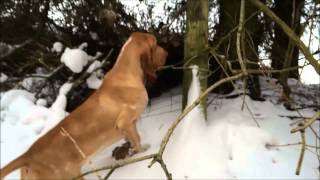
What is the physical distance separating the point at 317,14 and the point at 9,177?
2.90 m

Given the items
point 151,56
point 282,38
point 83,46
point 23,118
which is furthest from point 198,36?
point 23,118

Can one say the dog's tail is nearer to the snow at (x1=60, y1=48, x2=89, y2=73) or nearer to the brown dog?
the brown dog

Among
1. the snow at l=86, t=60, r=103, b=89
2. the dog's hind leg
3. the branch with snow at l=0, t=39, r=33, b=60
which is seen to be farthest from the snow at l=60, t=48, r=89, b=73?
the dog's hind leg

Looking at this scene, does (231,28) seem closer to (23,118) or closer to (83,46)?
(83,46)

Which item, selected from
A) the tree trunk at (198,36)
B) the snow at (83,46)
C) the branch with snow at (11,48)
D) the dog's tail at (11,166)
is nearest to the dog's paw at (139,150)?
the tree trunk at (198,36)

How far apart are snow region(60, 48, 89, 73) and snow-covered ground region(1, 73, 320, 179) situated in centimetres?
76

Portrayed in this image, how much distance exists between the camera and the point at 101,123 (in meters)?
4.59

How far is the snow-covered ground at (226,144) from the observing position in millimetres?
4324

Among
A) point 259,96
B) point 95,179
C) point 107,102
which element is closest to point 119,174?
point 95,179

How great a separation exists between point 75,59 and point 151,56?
88 cm

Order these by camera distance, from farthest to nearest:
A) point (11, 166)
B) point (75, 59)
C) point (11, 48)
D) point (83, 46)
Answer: point (11, 48), point (83, 46), point (75, 59), point (11, 166)

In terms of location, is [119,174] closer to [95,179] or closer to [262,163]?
[95,179]

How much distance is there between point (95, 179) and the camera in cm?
471

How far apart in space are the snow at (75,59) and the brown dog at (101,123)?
28.6 inches
